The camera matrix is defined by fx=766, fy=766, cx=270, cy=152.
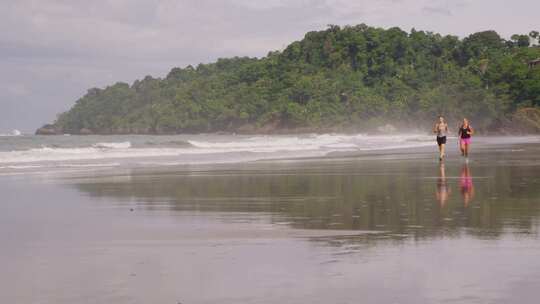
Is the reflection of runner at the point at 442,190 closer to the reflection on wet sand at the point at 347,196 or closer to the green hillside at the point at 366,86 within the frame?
the reflection on wet sand at the point at 347,196

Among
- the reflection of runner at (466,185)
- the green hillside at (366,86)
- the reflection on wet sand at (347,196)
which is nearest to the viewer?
the reflection on wet sand at (347,196)

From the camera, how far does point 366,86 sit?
12169 cm

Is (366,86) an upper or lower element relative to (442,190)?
upper

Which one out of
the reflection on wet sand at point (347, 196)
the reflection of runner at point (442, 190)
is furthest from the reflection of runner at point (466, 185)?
the reflection of runner at point (442, 190)

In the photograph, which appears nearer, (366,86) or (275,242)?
(275,242)

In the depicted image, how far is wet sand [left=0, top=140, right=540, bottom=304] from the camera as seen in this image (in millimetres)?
6012

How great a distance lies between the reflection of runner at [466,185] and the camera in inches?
488

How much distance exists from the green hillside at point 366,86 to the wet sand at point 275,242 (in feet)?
230

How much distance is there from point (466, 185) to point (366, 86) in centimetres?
10801

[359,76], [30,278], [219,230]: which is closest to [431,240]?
[219,230]

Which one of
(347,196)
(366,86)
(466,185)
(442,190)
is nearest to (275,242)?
(347,196)

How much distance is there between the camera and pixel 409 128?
10238 cm

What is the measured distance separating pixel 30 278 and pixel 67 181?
11462 mm

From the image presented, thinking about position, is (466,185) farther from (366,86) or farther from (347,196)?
(366,86)
